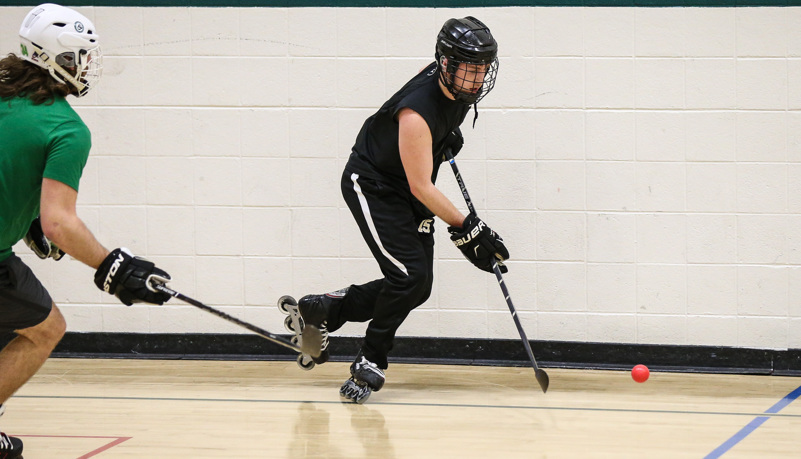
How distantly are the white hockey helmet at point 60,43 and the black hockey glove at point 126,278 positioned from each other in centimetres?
63

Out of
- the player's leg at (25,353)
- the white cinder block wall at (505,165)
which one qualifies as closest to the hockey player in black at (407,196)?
the white cinder block wall at (505,165)

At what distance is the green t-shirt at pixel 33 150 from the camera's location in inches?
109

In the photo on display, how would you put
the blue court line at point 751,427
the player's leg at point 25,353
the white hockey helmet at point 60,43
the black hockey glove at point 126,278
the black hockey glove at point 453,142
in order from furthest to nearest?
the black hockey glove at point 453,142, the blue court line at point 751,427, the player's leg at point 25,353, the white hockey helmet at point 60,43, the black hockey glove at point 126,278

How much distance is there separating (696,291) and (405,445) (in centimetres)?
201

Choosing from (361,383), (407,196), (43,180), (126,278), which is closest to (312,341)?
(361,383)

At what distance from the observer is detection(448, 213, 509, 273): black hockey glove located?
395cm

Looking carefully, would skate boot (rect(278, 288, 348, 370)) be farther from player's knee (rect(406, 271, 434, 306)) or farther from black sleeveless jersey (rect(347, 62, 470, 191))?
black sleeveless jersey (rect(347, 62, 470, 191))

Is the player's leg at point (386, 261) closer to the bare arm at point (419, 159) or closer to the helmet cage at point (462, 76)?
the bare arm at point (419, 159)

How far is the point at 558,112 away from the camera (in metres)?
4.68

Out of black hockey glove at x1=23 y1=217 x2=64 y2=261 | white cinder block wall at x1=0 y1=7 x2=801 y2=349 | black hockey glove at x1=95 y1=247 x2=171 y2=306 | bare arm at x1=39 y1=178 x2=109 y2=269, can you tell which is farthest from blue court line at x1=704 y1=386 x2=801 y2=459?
black hockey glove at x1=23 y1=217 x2=64 y2=261

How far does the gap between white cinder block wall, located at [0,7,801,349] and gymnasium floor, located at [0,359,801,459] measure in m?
0.38

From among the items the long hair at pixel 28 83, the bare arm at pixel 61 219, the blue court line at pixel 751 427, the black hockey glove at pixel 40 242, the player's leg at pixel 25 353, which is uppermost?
the long hair at pixel 28 83

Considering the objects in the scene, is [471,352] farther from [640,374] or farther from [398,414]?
[398,414]

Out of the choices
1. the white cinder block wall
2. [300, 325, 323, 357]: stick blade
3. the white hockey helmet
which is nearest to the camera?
the white hockey helmet
